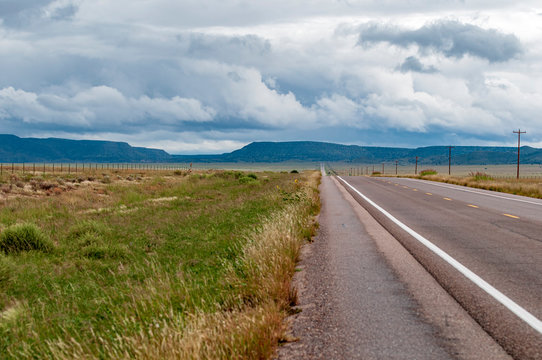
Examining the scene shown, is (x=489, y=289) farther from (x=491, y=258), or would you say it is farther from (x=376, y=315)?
(x=491, y=258)

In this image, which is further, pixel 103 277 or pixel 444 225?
pixel 444 225

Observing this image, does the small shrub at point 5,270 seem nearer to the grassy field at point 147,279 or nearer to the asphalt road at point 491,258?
the grassy field at point 147,279

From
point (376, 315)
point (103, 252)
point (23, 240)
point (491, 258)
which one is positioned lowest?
point (103, 252)

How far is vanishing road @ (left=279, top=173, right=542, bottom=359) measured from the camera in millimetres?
4418

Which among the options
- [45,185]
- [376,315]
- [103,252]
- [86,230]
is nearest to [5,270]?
[103,252]

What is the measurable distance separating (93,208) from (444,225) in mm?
16829

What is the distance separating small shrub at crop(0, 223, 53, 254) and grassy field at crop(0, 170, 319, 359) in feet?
0.09

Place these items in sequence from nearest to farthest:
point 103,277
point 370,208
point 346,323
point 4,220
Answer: point 346,323 → point 103,277 → point 4,220 → point 370,208

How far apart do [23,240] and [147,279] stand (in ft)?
21.3

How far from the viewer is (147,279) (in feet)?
25.6

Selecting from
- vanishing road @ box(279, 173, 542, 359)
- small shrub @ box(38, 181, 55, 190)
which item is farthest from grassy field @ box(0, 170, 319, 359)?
small shrub @ box(38, 181, 55, 190)

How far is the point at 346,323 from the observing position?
5070 millimetres

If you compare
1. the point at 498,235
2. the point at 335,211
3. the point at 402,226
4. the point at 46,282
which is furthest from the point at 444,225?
the point at 46,282

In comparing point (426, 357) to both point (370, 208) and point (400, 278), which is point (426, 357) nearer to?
point (400, 278)
